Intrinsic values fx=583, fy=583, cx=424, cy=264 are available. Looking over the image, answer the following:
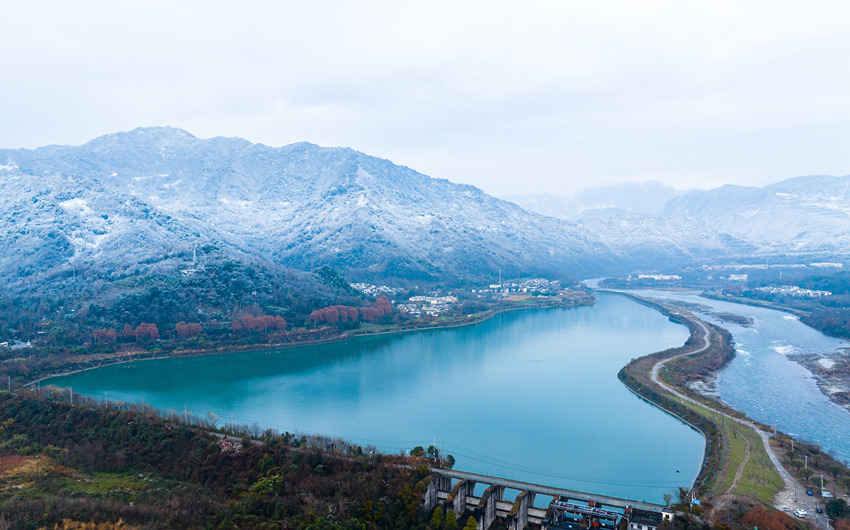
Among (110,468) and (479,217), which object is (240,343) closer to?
(110,468)

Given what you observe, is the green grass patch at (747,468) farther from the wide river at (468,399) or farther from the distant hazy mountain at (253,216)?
the distant hazy mountain at (253,216)

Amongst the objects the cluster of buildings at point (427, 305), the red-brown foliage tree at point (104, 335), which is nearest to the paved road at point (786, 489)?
the cluster of buildings at point (427, 305)

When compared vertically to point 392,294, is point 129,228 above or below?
above

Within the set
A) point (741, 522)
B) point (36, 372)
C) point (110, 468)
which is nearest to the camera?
point (741, 522)

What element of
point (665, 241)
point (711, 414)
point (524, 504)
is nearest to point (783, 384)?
point (711, 414)

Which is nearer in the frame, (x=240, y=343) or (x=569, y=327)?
(x=240, y=343)

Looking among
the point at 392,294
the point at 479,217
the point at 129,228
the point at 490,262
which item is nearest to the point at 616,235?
the point at 479,217

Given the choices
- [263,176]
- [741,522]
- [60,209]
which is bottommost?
[741,522]
